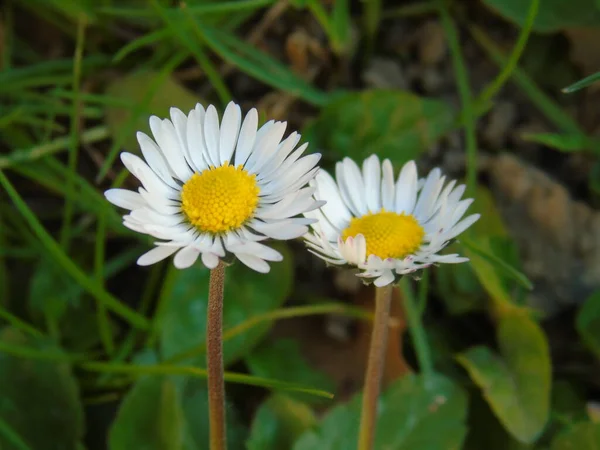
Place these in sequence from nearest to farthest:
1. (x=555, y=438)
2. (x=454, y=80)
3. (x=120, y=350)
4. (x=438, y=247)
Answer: (x=438, y=247)
(x=555, y=438)
(x=120, y=350)
(x=454, y=80)

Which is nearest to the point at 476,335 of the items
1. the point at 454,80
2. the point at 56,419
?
the point at 454,80

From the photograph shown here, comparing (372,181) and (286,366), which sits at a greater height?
(372,181)

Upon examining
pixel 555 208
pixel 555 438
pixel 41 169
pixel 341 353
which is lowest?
pixel 555 438

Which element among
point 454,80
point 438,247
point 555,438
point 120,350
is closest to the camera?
point 438,247

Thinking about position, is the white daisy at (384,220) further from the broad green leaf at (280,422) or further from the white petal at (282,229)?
the broad green leaf at (280,422)

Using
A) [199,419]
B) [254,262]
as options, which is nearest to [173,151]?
[254,262]

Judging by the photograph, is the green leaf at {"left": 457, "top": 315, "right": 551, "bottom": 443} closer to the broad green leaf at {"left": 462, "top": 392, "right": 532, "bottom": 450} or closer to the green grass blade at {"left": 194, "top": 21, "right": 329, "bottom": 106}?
the broad green leaf at {"left": 462, "top": 392, "right": 532, "bottom": 450}

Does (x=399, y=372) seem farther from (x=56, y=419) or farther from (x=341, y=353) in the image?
(x=56, y=419)

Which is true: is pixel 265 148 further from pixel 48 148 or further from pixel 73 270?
pixel 48 148
